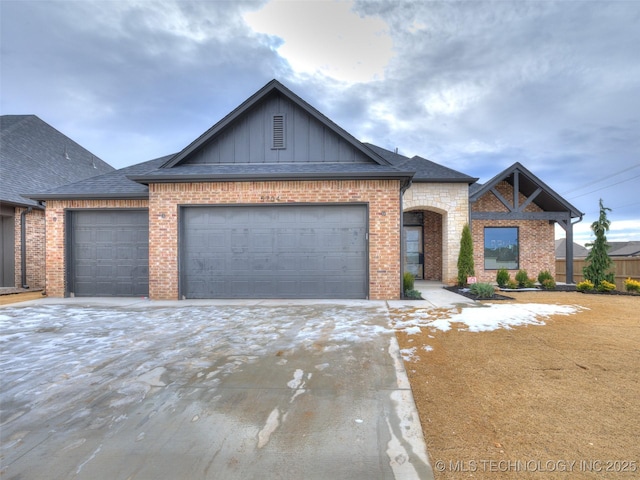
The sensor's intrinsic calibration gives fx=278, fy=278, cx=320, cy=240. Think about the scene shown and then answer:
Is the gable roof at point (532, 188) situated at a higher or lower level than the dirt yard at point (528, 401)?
higher

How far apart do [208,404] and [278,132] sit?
340 inches

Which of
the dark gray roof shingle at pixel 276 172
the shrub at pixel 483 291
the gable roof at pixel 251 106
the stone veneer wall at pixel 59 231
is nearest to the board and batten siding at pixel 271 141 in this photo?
the gable roof at pixel 251 106

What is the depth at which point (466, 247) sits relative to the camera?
1084 centimetres

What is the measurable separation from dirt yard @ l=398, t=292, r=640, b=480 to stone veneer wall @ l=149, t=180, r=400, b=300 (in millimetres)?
3366

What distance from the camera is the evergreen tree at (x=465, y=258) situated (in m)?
10.7

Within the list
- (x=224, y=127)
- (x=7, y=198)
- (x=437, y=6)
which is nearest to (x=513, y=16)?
(x=437, y=6)

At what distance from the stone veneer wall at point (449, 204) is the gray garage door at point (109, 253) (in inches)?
402

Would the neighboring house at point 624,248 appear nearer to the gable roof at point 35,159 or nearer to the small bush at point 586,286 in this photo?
the small bush at point 586,286

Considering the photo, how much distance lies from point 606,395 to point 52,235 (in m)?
13.4

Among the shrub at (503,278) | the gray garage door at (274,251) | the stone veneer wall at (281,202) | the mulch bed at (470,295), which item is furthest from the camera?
the shrub at (503,278)

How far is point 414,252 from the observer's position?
553 inches

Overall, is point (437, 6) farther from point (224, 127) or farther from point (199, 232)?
point (199, 232)

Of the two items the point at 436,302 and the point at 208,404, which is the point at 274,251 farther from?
the point at 208,404

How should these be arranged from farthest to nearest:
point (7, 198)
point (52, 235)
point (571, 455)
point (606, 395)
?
point (7, 198)
point (52, 235)
point (606, 395)
point (571, 455)
